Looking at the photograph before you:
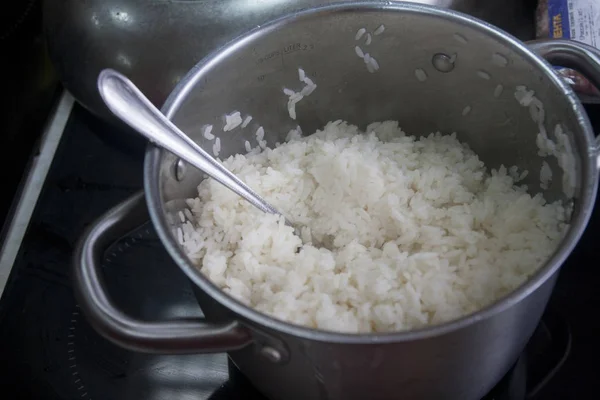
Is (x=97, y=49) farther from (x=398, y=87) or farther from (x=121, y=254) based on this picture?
(x=398, y=87)

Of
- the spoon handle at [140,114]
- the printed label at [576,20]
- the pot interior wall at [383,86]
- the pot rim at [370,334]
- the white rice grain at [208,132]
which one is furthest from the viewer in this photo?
the printed label at [576,20]

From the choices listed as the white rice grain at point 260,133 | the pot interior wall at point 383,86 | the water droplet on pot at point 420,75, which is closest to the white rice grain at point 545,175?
the pot interior wall at point 383,86

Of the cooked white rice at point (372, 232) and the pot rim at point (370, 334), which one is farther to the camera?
the cooked white rice at point (372, 232)

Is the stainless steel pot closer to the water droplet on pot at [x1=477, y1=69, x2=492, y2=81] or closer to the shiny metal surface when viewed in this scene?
the water droplet on pot at [x1=477, y1=69, x2=492, y2=81]

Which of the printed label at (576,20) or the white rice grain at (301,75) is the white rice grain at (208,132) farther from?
the printed label at (576,20)

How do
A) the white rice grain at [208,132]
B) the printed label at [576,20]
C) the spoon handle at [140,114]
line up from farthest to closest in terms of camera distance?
the printed label at [576,20]
the white rice grain at [208,132]
the spoon handle at [140,114]

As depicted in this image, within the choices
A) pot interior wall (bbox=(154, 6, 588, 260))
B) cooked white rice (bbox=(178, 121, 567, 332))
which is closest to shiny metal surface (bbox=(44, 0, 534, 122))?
pot interior wall (bbox=(154, 6, 588, 260))

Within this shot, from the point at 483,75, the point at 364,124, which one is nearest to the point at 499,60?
the point at 483,75
